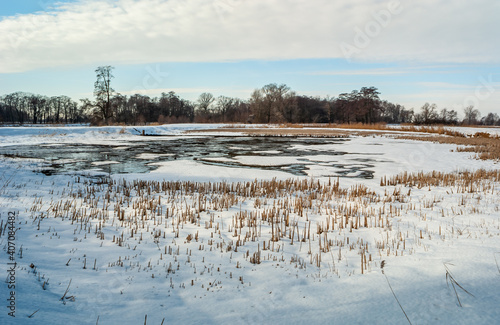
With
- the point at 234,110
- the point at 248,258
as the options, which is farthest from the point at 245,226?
the point at 234,110

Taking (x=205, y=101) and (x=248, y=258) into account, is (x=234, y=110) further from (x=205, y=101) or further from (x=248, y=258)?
(x=248, y=258)

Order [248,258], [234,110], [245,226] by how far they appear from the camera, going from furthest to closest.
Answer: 1. [234,110]
2. [245,226]
3. [248,258]

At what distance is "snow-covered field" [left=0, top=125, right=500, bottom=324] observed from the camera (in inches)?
126

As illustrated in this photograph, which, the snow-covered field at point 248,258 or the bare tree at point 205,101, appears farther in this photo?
the bare tree at point 205,101

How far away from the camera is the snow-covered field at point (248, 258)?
321 cm

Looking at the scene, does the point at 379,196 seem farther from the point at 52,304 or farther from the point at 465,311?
the point at 52,304

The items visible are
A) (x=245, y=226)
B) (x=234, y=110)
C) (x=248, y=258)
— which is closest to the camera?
(x=248, y=258)

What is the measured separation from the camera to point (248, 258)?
4.77 meters

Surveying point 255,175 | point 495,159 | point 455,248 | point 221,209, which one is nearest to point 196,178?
point 255,175

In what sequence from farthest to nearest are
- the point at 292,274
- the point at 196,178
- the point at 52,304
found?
the point at 196,178 → the point at 292,274 → the point at 52,304

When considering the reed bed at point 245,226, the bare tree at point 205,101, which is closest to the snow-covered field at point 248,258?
the reed bed at point 245,226

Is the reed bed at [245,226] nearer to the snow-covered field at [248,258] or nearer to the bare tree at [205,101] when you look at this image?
the snow-covered field at [248,258]

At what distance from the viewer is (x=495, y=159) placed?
16.4 metres

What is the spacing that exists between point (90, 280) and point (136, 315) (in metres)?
1.00
